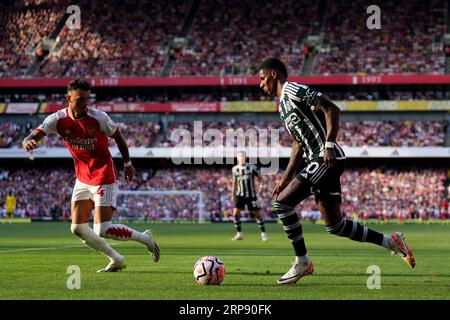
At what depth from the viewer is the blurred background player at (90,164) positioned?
1067 centimetres

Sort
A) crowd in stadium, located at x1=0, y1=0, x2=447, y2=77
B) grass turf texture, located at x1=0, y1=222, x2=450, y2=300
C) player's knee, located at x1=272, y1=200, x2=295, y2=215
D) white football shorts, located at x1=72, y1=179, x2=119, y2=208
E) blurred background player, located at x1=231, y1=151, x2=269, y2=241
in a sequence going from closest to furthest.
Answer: grass turf texture, located at x1=0, y1=222, x2=450, y2=300, player's knee, located at x1=272, y1=200, x2=295, y2=215, white football shorts, located at x1=72, y1=179, x2=119, y2=208, blurred background player, located at x1=231, y1=151, x2=269, y2=241, crowd in stadium, located at x1=0, y1=0, x2=447, y2=77

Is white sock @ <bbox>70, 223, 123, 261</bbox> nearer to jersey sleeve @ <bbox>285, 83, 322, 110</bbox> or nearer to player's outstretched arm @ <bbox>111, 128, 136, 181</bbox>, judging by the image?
player's outstretched arm @ <bbox>111, 128, 136, 181</bbox>

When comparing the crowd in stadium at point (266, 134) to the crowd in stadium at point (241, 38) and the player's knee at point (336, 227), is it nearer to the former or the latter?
the crowd in stadium at point (241, 38)

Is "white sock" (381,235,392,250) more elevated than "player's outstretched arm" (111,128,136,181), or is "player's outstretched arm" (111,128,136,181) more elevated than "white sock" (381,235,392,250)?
"player's outstretched arm" (111,128,136,181)

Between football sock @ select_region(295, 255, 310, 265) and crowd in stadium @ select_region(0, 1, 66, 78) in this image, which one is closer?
football sock @ select_region(295, 255, 310, 265)

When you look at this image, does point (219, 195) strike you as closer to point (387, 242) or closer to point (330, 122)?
point (387, 242)

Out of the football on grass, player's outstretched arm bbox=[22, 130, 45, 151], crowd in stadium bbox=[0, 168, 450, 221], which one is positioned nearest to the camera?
the football on grass

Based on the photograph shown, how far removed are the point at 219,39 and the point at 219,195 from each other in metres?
14.4

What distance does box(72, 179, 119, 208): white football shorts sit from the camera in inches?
427

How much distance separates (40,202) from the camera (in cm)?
5547

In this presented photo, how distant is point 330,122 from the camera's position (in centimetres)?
933

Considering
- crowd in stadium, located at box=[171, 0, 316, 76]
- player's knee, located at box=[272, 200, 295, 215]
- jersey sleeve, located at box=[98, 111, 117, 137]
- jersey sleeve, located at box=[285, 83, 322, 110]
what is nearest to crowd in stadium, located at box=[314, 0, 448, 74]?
crowd in stadium, located at box=[171, 0, 316, 76]

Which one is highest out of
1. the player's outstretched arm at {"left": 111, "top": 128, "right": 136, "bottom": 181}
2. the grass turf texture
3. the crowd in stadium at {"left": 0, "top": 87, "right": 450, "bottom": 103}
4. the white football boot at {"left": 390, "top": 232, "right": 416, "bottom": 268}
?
the crowd in stadium at {"left": 0, "top": 87, "right": 450, "bottom": 103}
